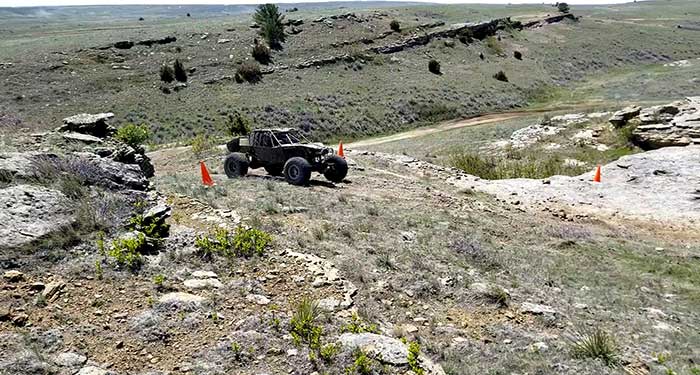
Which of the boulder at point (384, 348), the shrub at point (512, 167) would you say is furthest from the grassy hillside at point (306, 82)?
the boulder at point (384, 348)

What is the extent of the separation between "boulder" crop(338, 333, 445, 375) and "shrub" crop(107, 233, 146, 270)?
373 cm

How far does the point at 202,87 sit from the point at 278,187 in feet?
88.7

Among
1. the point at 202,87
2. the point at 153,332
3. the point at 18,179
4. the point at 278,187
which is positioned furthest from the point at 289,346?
the point at 202,87

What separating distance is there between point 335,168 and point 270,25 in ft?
119

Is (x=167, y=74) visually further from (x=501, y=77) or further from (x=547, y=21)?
(x=547, y=21)

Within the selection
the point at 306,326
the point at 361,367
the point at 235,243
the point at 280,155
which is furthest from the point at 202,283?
the point at 280,155

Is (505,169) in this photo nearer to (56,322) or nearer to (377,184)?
(377,184)

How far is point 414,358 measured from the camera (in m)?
6.81

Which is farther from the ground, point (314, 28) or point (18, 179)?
point (314, 28)

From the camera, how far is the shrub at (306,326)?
6882mm

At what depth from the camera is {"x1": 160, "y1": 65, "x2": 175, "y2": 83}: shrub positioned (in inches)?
1578

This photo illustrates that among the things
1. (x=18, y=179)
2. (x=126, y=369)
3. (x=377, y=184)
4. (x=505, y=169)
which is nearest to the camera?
(x=126, y=369)

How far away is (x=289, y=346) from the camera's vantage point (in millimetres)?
6820

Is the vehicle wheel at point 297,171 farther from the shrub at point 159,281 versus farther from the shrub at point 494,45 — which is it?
the shrub at point 494,45
